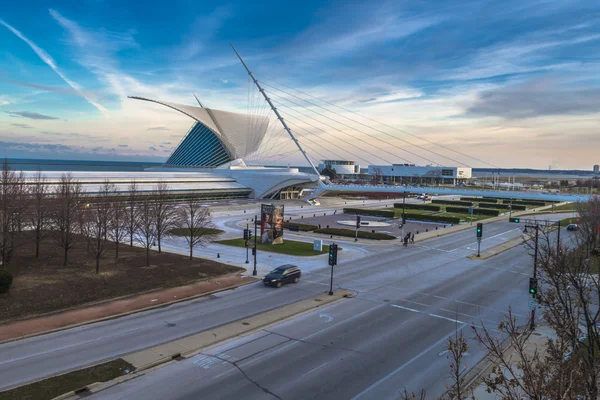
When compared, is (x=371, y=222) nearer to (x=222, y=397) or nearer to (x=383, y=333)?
(x=383, y=333)

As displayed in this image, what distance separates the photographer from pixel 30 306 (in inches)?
803

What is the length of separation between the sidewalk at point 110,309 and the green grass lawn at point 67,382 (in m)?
5.11

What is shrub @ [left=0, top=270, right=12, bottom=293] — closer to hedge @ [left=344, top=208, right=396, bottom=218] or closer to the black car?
the black car

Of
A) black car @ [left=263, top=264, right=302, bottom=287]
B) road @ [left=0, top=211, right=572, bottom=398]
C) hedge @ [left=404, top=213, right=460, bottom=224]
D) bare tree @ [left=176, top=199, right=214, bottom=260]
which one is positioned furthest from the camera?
hedge @ [left=404, top=213, right=460, bottom=224]

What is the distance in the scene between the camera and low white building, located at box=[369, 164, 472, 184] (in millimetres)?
174875

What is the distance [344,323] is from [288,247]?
67.5 feet

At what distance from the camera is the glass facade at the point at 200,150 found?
110438 millimetres

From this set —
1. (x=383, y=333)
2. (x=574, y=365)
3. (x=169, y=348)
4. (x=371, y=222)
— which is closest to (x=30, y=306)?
(x=169, y=348)

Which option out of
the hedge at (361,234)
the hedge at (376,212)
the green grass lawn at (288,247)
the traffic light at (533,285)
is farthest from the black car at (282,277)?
the hedge at (376,212)

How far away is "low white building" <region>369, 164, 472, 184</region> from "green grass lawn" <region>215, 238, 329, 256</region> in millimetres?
134068

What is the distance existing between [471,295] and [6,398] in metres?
22.7

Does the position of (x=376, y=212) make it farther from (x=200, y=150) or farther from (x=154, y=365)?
(x=200, y=150)

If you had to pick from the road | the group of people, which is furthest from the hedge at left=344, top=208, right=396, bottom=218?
the road

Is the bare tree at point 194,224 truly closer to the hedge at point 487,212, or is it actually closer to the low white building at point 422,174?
the hedge at point 487,212
